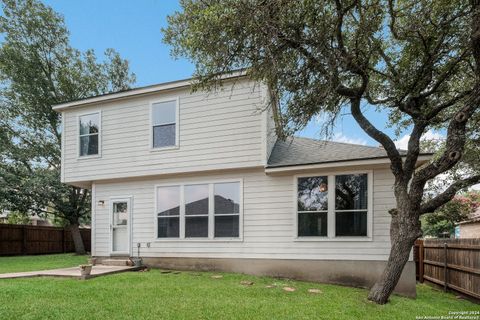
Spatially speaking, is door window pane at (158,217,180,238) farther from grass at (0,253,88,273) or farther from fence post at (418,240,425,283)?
fence post at (418,240,425,283)

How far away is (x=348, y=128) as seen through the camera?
7.66 meters

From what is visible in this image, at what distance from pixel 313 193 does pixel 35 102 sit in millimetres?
13915

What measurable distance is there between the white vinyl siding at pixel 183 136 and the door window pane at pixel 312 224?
1.79m

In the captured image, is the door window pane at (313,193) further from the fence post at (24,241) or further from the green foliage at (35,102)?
the fence post at (24,241)

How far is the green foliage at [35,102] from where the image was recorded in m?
15.6

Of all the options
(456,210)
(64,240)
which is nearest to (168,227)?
(64,240)

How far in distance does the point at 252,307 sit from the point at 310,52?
15.1 ft

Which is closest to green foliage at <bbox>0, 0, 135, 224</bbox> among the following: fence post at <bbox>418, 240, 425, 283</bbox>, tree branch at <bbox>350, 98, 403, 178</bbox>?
tree branch at <bbox>350, 98, 403, 178</bbox>

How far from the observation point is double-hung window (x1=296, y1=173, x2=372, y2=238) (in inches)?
329

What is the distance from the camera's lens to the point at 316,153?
9367mm

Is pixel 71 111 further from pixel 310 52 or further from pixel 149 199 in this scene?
pixel 310 52

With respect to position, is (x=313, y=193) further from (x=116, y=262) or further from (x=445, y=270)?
(x=116, y=262)

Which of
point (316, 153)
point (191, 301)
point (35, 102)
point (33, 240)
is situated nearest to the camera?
point (191, 301)

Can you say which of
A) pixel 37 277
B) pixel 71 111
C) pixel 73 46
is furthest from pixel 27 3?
pixel 37 277
